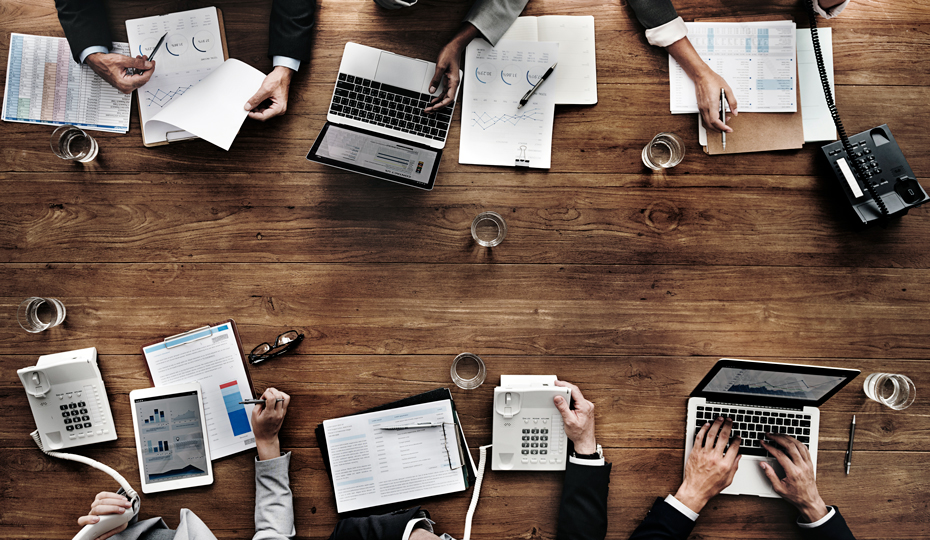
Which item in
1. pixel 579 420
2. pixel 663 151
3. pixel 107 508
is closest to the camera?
pixel 107 508

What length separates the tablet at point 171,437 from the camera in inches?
68.3

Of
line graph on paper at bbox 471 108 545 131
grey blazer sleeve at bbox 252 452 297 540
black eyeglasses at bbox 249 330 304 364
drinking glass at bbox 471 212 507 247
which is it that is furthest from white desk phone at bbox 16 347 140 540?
line graph on paper at bbox 471 108 545 131

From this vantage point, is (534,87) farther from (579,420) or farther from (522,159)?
(579,420)

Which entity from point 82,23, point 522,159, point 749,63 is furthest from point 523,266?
point 82,23

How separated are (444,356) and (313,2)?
1324mm

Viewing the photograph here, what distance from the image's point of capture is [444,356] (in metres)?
1.79

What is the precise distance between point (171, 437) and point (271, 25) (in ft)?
4.79

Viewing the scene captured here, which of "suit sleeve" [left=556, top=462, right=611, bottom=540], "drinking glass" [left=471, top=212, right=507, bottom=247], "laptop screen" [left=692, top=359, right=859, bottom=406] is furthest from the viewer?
"drinking glass" [left=471, top=212, right=507, bottom=247]

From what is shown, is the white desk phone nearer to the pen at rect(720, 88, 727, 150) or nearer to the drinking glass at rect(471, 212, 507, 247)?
the drinking glass at rect(471, 212, 507, 247)

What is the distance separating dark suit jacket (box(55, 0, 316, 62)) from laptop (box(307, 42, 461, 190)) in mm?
195

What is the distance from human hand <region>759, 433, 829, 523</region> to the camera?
1712 millimetres

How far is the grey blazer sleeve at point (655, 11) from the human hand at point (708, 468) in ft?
4.66

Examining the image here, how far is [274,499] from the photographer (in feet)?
5.58

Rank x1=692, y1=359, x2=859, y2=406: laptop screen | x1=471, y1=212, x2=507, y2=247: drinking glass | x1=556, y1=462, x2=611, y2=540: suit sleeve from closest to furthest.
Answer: x1=692, y1=359, x2=859, y2=406: laptop screen, x1=556, y1=462, x2=611, y2=540: suit sleeve, x1=471, y1=212, x2=507, y2=247: drinking glass
